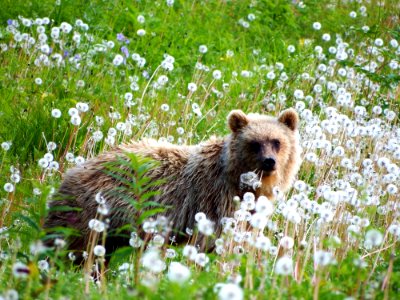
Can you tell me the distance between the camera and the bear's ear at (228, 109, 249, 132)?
24.9 ft

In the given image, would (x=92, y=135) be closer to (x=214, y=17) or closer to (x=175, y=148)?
(x=175, y=148)

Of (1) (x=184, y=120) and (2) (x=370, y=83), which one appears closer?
(1) (x=184, y=120)

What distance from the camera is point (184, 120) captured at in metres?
9.11

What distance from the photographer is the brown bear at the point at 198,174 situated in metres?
6.90

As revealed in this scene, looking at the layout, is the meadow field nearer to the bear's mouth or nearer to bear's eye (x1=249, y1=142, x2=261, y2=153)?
the bear's mouth

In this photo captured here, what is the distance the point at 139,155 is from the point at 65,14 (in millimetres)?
4757

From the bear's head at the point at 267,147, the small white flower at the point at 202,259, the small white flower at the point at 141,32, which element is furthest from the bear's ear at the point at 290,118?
the small white flower at the point at 141,32

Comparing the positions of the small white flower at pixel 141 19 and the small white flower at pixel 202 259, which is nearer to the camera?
the small white flower at pixel 202 259

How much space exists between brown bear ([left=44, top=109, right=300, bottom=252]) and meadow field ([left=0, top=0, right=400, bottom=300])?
0.18 metres

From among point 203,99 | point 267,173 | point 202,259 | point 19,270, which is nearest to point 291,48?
point 203,99

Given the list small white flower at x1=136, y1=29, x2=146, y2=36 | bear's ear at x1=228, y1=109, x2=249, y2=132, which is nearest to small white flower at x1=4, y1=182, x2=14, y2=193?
bear's ear at x1=228, y1=109, x2=249, y2=132

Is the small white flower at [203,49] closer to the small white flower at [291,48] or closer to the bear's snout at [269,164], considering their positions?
the small white flower at [291,48]

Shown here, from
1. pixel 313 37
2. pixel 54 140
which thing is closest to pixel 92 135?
pixel 54 140

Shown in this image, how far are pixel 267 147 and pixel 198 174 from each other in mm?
645
